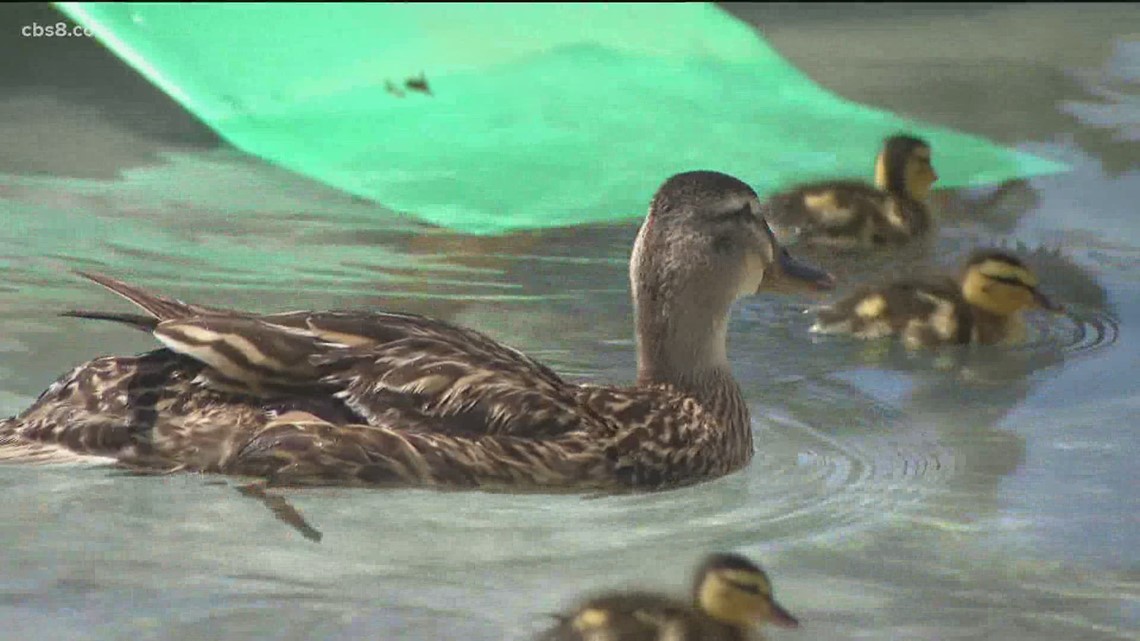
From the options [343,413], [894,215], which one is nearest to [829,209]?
[894,215]

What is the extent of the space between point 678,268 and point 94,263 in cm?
169

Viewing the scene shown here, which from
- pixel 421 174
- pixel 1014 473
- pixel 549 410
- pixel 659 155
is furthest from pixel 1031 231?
pixel 549 410

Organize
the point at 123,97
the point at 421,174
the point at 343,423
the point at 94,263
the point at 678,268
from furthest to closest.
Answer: the point at 123,97 → the point at 421,174 → the point at 94,263 → the point at 678,268 → the point at 343,423

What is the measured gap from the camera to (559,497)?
12.2 ft

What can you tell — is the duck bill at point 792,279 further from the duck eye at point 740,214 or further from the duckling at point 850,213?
the duckling at point 850,213

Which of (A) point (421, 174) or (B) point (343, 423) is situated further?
(A) point (421, 174)

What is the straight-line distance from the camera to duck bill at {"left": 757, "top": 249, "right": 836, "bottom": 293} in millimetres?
4117

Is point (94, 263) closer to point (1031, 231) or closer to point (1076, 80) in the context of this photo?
point (1031, 231)

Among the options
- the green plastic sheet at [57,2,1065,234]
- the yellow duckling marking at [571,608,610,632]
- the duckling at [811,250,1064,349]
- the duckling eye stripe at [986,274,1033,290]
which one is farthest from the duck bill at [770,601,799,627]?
the green plastic sheet at [57,2,1065,234]

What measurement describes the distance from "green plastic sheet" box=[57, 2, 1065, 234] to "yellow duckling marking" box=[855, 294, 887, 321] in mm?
1012

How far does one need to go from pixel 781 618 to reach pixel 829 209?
265 centimetres

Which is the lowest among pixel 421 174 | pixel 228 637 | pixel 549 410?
pixel 228 637

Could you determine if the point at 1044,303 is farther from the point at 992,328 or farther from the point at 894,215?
the point at 894,215

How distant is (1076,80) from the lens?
734cm
